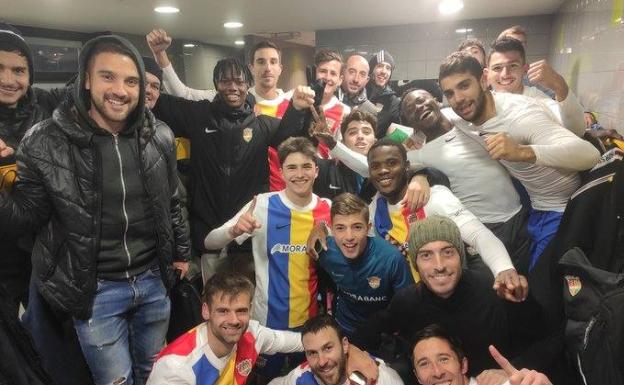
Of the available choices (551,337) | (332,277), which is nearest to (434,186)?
(332,277)

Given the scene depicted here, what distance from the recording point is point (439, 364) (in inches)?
57.4

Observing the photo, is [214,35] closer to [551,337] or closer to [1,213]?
[1,213]

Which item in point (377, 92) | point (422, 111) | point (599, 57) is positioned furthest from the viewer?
point (377, 92)

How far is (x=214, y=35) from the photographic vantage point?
19.3ft

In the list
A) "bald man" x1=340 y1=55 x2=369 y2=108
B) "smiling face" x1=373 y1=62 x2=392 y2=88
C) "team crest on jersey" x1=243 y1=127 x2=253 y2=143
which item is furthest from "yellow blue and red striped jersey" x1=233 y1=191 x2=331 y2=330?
"smiling face" x1=373 y1=62 x2=392 y2=88

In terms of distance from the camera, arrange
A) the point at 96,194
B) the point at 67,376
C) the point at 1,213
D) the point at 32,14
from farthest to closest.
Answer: the point at 32,14
the point at 67,376
the point at 96,194
the point at 1,213

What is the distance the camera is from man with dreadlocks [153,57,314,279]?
7.24 feet

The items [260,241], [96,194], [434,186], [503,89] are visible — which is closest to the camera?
[96,194]

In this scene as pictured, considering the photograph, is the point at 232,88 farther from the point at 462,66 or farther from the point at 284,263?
the point at 462,66

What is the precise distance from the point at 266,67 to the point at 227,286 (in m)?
1.55

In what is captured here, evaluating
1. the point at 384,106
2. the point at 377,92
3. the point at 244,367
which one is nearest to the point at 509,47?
the point at 384,106

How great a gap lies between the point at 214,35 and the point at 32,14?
214 centimetres

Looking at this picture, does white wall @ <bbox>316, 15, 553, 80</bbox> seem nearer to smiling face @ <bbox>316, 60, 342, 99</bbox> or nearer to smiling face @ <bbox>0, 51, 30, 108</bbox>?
smiling face @ <bbox>316, 60, 342, 99</bbox>

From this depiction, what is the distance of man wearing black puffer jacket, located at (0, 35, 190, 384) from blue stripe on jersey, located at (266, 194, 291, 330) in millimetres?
520
